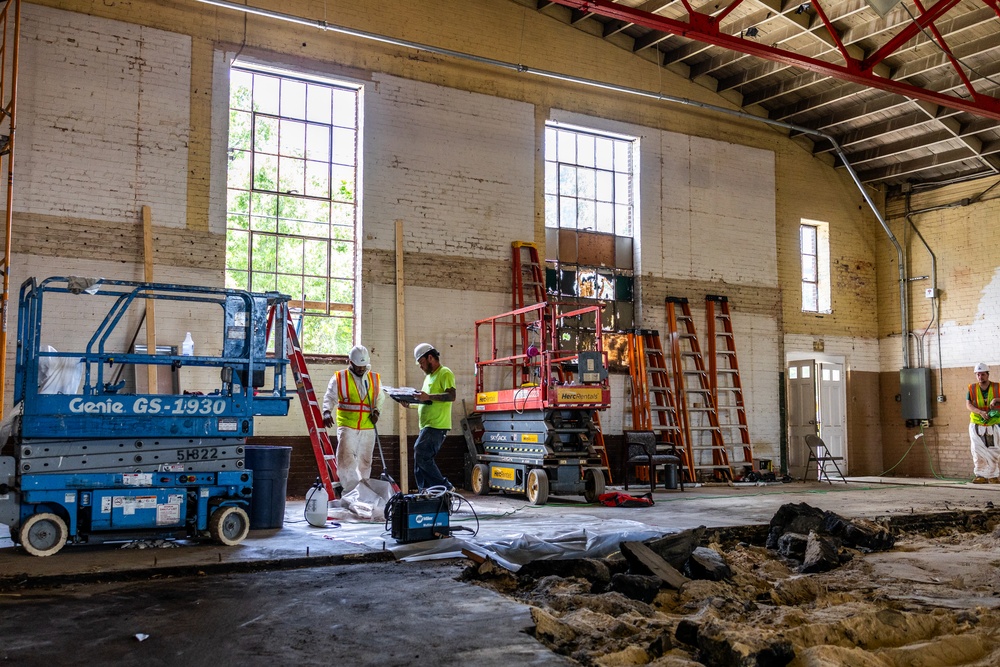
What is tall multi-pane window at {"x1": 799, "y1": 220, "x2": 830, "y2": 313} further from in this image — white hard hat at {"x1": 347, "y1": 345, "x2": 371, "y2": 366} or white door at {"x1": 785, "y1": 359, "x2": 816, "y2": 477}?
white hard hat at {"x1": 347, "y1": 345, "x2": 371, "y2": 366}

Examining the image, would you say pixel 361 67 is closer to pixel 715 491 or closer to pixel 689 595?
pixel 715 491

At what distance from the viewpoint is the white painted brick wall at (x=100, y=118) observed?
11.0 metres

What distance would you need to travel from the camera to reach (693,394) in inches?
618

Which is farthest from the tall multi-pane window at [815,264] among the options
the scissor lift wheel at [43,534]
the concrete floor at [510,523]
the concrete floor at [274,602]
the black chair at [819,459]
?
the scissor lift wheel at [43,534]

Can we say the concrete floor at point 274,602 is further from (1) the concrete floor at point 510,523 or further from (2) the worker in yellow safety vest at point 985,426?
(2) the worker in yellow safety vest at point 985,426

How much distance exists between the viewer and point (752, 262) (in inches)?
649

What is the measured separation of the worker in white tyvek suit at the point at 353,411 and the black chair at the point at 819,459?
9160mm

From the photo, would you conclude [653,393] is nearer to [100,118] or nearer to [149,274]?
[149,274]

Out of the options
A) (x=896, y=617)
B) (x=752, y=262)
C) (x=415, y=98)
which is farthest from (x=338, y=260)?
(x=896, y=617)

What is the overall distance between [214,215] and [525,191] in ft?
16.2

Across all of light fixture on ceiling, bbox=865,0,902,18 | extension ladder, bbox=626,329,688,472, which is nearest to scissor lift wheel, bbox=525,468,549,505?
extension ladder, bbox=626,329,688,472

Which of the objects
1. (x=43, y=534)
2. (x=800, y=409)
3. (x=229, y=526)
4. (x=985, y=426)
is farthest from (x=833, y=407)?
(x=43, y=534)

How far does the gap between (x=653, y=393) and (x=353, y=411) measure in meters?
6.98

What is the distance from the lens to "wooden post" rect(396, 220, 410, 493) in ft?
40.7
